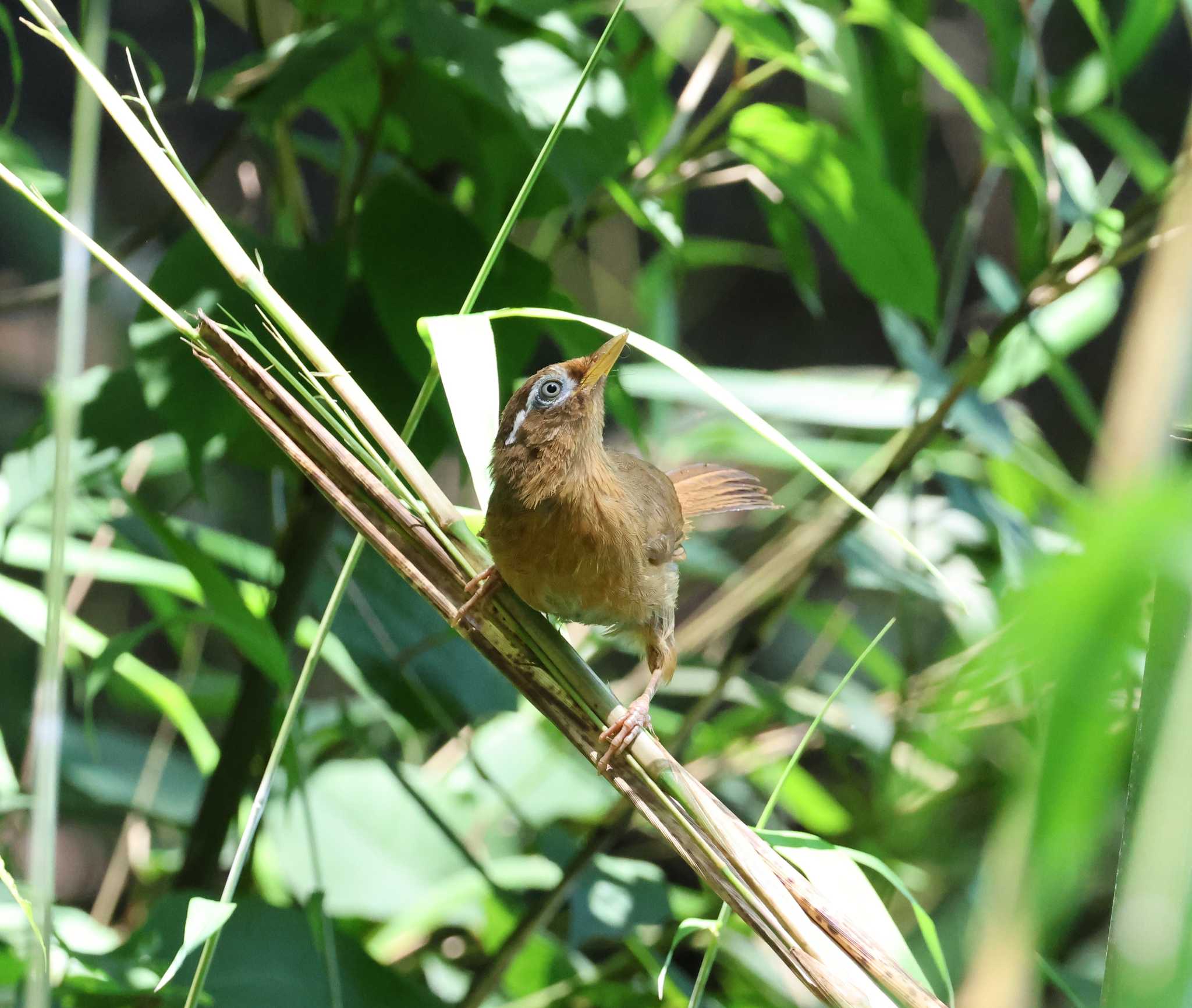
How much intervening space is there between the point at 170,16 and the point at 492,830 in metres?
3.40

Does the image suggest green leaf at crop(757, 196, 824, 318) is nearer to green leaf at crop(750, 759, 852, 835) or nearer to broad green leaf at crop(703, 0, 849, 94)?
broad green leaf at crop(703, 0, 849, 94)

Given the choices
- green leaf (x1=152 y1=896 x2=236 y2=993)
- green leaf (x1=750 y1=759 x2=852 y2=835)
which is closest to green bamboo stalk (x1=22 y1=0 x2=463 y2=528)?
green leaf (x1=152 y1=896 x2=236 y2=993)

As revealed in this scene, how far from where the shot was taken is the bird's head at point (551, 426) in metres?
1.51

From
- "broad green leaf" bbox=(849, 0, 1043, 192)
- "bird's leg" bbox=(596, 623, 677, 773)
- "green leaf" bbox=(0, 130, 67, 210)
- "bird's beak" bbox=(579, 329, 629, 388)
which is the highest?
"broad green leaf" bbox=(849, 0, 1043, 192)

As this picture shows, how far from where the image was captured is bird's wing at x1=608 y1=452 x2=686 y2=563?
1609 mm

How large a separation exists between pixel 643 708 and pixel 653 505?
A: 0.42 metres

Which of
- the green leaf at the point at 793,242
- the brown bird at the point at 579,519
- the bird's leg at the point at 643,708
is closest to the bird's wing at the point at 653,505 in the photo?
the brown bird at the point at 579,519

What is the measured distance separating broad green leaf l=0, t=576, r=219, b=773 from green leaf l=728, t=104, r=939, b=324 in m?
1.12

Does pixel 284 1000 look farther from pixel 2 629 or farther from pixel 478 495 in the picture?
pixel 2 629

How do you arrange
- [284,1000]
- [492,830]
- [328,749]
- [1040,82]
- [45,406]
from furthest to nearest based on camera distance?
[492,830]
[328,749]
[45,406]
[1040,82]
[284,1000]

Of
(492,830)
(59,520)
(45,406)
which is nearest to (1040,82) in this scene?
(59,520)

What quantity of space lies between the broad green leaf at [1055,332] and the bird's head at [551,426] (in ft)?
2.71

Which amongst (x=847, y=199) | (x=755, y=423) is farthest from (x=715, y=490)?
(x=755, y=423)

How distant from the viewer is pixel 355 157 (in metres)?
1.69
